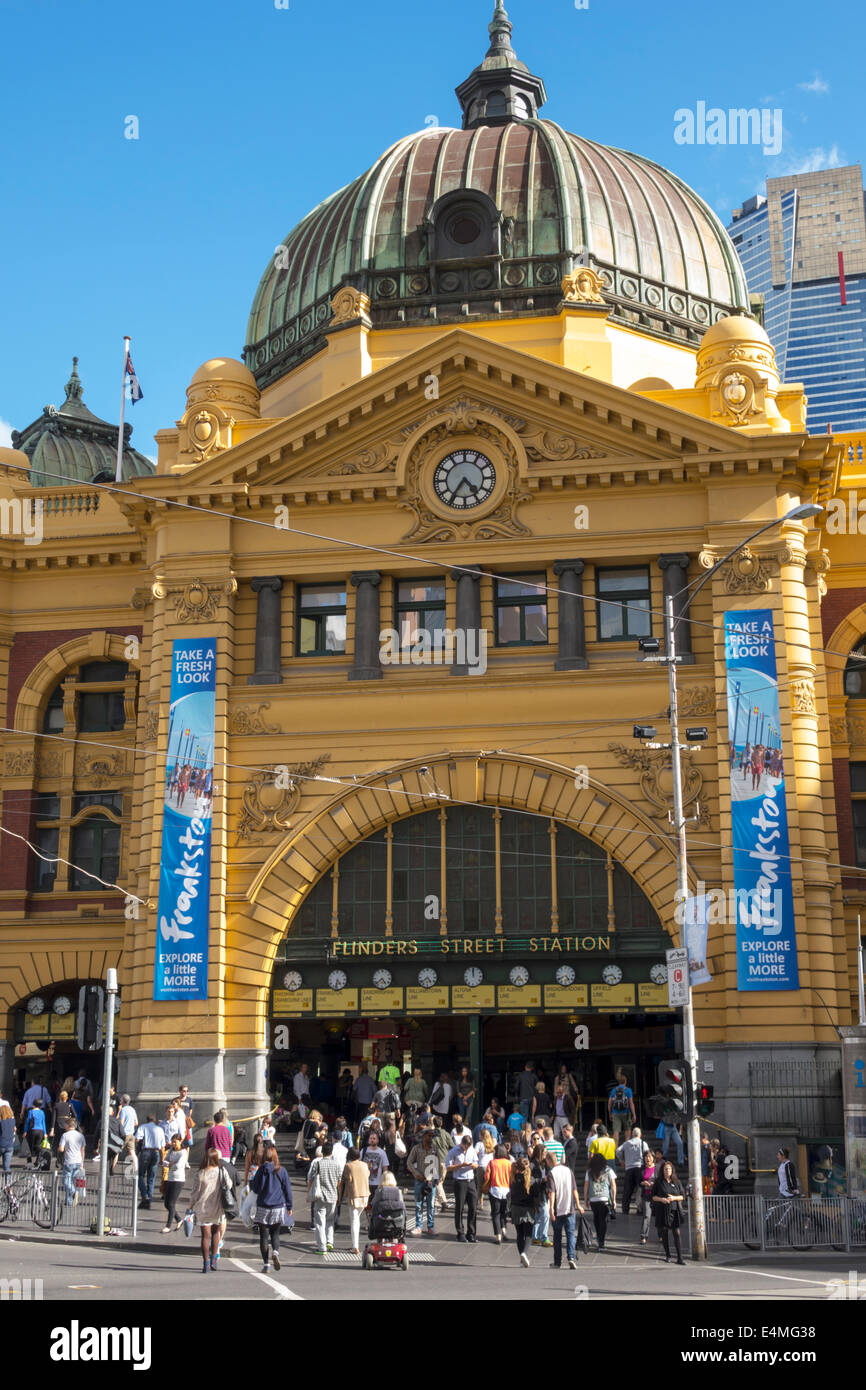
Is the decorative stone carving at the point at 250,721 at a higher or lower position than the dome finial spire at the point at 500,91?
lower

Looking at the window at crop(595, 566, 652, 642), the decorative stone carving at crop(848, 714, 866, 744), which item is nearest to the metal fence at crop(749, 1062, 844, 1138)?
the decorative stone carving at crop(848, 714, 866, 744)

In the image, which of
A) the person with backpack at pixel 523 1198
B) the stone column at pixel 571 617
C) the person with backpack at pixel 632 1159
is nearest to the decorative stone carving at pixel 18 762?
the stone column at pixel 571 617

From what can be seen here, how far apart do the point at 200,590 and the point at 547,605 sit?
8.86 meters

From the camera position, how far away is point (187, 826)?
3897cm

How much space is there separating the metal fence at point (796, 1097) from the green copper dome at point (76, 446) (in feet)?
112

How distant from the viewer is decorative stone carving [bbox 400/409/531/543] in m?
40.3

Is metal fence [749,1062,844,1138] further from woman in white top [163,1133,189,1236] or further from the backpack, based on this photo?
woman in white top [163,1133,189,1236]

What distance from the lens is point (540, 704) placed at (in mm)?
39125

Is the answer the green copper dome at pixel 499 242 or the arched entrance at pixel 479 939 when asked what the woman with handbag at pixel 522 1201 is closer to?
the arched entrance at pixel 479 939

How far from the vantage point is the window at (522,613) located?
4019 centimetres

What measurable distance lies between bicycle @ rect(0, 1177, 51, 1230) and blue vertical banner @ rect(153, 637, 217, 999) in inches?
358
